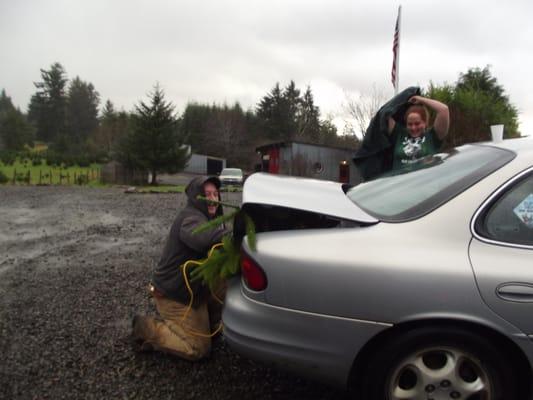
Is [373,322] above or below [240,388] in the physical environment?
above

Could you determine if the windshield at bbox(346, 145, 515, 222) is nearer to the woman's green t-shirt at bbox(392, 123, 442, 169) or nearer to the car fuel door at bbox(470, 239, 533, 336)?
the car fuel door at bbox(470, 239, 533, 336)

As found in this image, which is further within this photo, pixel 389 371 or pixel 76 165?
pixel 76 165

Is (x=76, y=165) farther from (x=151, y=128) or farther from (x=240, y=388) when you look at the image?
(x=240, y=388)

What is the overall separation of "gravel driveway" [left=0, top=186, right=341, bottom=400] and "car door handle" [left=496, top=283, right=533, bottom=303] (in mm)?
1187

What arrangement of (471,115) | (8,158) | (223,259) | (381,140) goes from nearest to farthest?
(223,259)
(381,140)
(471,115)
(8,158)

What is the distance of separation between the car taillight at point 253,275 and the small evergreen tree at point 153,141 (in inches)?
1060

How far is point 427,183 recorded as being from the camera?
84.8 inches

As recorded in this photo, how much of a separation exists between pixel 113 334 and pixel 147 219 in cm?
612

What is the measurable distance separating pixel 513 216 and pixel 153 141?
91.1ft

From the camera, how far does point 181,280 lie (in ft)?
9.11

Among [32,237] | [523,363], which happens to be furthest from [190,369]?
[32,237]

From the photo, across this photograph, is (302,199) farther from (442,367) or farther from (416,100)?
(416,100)

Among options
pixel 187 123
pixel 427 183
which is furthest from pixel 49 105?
pixel 427 183

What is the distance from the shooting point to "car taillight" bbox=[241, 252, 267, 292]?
1.90 meters
